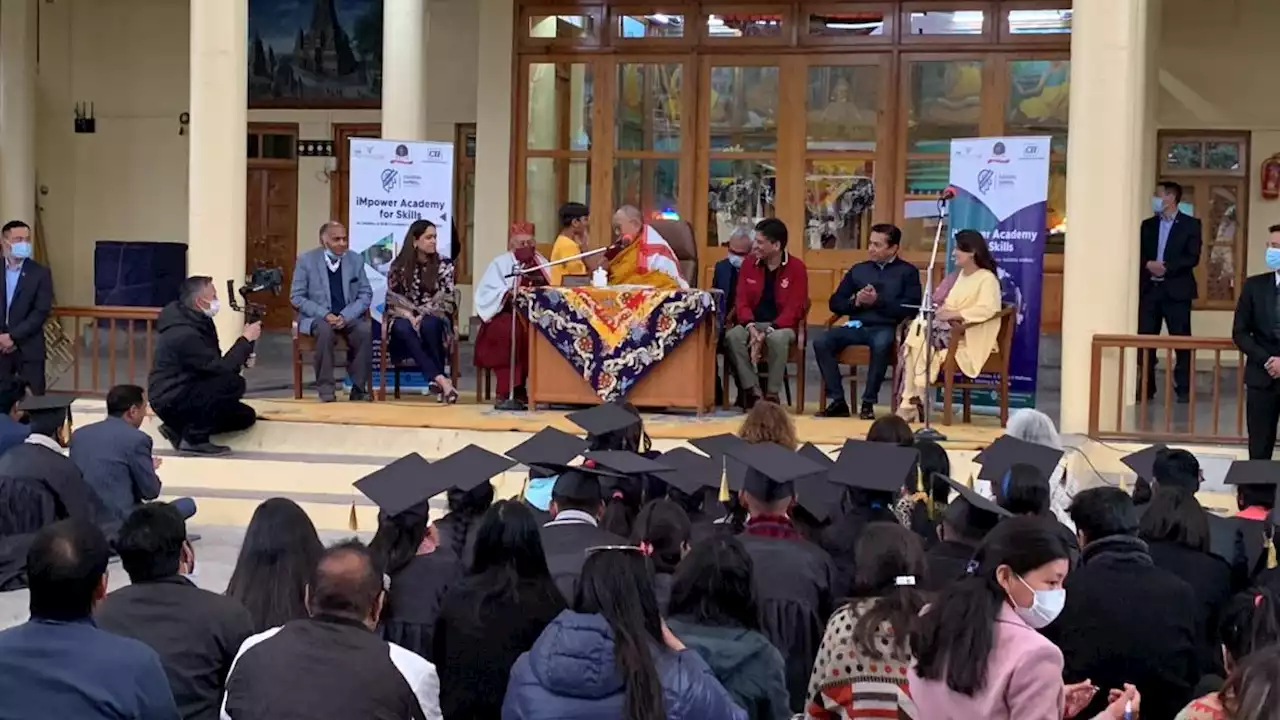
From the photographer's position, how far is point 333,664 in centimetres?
313

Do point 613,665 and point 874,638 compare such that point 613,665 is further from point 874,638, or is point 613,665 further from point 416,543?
point 416,543

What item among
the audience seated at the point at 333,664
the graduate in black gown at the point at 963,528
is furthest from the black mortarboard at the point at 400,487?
the graduate in black gown at the point at 963,528

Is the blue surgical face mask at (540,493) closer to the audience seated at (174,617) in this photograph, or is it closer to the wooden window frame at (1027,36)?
the audience seated at (174,617)

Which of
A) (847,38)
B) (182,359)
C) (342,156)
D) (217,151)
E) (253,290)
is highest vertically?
(847,38)

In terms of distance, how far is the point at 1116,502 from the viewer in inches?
160

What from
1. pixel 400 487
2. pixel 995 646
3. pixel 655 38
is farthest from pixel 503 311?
pixel 995 646

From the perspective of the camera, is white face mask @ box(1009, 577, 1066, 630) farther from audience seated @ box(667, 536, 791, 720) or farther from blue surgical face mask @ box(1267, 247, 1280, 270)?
blue surgical face mask @ box(1267, 247, 1280, 270)

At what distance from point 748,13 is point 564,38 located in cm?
168

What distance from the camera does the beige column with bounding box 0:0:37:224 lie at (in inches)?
589

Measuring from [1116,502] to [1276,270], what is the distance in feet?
16.1

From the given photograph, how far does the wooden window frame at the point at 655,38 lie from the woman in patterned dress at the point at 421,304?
4.47 m

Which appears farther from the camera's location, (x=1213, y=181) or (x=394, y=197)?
(x=1213, y=181)

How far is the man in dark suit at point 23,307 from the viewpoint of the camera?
9680mm

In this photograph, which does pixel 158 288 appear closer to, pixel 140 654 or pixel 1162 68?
pixel 1162 68
